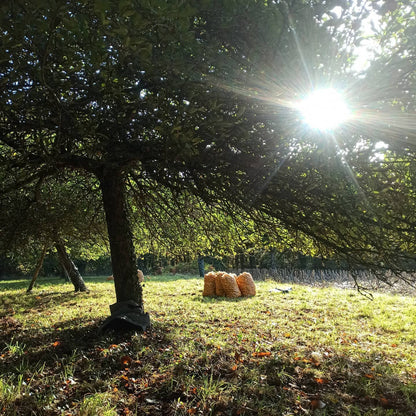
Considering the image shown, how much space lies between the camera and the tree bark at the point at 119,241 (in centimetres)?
586

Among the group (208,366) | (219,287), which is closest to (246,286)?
(219,287)

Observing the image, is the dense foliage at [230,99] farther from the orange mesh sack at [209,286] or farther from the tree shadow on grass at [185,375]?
the orange mesh sack at [209,286]

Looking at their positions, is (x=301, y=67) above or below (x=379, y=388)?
above

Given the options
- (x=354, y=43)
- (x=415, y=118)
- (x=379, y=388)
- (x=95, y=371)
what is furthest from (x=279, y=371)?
(x=354, y=43)

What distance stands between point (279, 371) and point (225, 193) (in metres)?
2.62

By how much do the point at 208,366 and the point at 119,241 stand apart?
287 cm

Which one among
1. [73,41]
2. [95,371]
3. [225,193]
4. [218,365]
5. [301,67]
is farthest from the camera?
[225,193]

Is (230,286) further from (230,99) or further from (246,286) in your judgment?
(230,99)

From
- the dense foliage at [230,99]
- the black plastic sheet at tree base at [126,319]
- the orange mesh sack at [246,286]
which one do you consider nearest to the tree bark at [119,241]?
the black plastic sheet at tree base at [126,319]

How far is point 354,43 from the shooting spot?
3275 mm

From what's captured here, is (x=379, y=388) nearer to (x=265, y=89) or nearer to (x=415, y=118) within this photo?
(x=415, y=118)

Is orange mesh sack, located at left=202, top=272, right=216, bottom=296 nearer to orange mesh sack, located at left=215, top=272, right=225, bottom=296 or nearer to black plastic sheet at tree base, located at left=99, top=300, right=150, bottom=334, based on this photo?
orange mesh sack, located at left=215, top=272, right=225, bottom=296

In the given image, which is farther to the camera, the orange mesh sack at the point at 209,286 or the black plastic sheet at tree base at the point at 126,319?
the orange mesh sack at the point at 209,286

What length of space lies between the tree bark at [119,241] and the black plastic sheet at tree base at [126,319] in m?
0.19
